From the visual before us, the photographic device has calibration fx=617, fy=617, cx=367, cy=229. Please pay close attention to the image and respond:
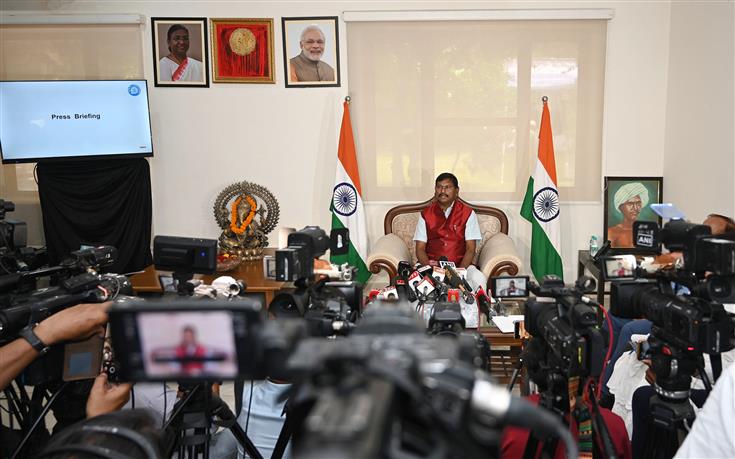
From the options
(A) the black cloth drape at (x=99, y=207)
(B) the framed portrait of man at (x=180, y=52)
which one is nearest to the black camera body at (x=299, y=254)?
(A) the black cloth drape at (x=99, y=207)

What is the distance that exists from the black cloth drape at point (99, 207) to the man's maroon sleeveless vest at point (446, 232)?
223 centimetres

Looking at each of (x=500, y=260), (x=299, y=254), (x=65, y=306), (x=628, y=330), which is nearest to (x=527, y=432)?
(x=299, y=254)

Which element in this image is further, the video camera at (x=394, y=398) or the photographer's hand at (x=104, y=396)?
the photographer's hand at (x=104, y=396)

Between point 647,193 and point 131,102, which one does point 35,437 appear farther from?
point 647,193

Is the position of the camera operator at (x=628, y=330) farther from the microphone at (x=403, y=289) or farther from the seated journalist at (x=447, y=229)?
the seated journalist at (x=447, y=229)

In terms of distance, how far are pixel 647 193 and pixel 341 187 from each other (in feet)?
7.99

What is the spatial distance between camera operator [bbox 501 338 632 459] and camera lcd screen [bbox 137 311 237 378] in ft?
3.70

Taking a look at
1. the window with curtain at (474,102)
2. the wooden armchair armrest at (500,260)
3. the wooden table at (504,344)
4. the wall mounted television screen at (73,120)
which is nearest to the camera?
the wooden table at (504,344)

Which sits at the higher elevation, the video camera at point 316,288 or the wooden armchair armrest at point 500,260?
the video camera at point 316,288

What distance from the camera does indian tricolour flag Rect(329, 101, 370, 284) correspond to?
4828 mm

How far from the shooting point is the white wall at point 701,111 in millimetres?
3924

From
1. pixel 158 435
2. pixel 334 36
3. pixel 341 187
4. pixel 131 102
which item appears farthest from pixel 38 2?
pixel 158 435

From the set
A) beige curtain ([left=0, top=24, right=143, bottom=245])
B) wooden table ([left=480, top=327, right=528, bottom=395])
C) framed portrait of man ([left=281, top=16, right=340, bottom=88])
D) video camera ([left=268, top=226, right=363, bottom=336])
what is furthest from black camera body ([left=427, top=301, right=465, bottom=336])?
beige curtain ([left=0, top=24, right=143, bottom=245])

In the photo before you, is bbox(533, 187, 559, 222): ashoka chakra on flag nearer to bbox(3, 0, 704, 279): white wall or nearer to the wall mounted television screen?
bbox(3, 0, 704, 279): white wall
